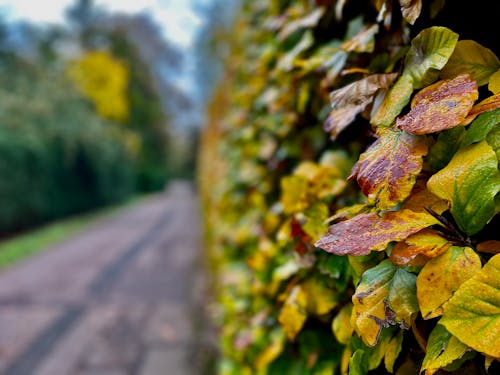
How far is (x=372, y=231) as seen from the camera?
596 millimetres

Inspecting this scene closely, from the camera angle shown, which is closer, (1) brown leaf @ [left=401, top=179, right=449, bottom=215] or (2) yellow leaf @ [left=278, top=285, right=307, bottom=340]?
(1) brown leaf @ [left=401, top=179, right=449, bottom=215]

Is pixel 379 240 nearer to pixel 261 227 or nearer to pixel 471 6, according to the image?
pixel 471 6

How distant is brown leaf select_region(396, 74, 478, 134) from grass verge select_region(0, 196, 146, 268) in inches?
333

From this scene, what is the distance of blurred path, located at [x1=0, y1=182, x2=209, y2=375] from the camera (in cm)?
365

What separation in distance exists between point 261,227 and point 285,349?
1.88 feet

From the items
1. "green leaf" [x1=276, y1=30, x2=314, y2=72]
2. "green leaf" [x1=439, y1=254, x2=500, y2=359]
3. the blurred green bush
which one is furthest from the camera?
the blurred green bush

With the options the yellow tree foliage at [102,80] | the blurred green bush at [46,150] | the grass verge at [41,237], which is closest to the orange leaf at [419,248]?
the grass verge at [41,237]

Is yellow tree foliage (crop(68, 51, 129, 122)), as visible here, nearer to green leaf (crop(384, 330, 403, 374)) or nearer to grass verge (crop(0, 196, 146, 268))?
grass verge (crop(0, 196, 146, 268))

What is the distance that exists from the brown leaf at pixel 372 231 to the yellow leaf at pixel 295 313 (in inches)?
14.7

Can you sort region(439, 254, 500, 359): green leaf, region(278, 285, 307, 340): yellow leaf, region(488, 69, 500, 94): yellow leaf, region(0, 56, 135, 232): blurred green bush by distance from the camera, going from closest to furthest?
1. region(439, 254, 500, 359): green leaf
2. region(488, 69, 500, 94): yellow leaf
3. region(278, 285, 307, 340): yellow leaf
4. region(0, 56, 135, 232): blurred green bush

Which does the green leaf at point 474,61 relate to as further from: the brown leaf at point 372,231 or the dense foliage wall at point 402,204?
the brown leaf at point 372,231

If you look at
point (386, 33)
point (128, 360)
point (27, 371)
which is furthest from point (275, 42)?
point (27, 371)

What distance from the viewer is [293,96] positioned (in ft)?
4.68

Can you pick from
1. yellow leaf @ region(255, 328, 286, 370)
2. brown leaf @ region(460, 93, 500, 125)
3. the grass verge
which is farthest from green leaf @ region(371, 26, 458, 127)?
the grass verge
